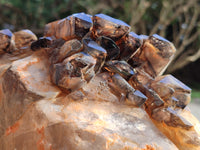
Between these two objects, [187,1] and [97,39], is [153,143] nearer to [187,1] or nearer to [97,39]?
[97,39]

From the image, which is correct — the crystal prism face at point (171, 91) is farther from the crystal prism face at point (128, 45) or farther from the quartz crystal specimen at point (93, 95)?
the crystal prism face at point (128, 45)

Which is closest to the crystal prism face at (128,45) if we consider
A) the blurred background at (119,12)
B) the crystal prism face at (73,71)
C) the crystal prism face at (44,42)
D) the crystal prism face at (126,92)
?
the crystal prism face at (126,92)

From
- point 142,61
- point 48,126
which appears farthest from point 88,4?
point 48,126

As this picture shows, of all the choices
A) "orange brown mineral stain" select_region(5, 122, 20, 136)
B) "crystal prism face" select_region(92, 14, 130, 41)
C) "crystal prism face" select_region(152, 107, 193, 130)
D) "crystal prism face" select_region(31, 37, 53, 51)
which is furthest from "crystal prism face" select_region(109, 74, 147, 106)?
"orange brown mineral stain" select_region(5, 122, 20, 136)

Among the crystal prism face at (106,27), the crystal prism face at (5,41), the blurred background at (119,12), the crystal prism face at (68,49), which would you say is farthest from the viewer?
the blurred background at (119,12)

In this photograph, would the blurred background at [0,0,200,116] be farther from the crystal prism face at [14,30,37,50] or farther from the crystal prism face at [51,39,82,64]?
the crystal prism face at [51,39,82,64]

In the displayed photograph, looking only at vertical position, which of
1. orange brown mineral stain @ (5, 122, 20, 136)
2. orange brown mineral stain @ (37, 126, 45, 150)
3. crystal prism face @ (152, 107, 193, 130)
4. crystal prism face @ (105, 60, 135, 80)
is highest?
crystal prism face @ (105, 60, 135, 80)
